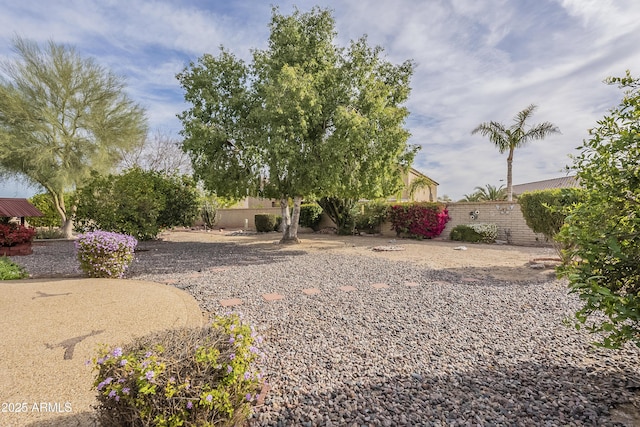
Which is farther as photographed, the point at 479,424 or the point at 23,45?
the point at 23,45

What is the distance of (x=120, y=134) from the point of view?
14719mm

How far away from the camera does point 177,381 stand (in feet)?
5.33

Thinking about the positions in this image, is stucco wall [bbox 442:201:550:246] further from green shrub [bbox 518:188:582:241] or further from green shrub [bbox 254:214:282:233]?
green shrub [bbox 254:214:282:233]

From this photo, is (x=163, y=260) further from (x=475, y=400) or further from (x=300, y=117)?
(x=475, y=400)

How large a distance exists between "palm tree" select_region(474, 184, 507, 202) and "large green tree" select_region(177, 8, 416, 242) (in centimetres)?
1369

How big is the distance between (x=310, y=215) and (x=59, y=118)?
13.1m

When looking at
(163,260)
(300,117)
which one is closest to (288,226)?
(300,117)

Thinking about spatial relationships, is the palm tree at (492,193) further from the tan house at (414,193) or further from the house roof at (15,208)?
the house roof at (15,208)

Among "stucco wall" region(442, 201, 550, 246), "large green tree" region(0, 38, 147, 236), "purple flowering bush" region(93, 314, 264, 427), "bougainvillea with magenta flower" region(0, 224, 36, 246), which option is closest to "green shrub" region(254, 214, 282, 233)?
"large green tree" region(0, 38, 147, 236)

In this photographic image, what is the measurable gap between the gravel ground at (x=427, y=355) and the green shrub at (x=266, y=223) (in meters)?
14.0

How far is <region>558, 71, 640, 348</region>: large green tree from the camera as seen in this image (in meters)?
1.84

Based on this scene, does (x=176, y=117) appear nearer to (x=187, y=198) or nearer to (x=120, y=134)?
(x=187, y=198)

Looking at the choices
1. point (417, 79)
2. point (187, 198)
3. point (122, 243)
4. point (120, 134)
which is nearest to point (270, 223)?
point (187, 198)

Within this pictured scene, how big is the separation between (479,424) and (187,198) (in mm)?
12496
